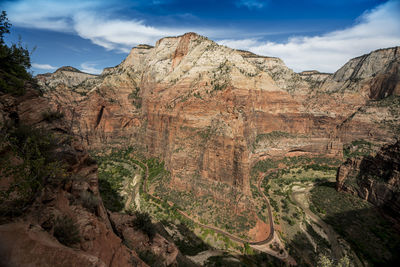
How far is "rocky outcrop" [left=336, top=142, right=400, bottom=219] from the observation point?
36188 millimetres

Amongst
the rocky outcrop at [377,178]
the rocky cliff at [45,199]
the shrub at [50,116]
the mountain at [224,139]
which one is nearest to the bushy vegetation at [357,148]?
the mountain at [224,139]

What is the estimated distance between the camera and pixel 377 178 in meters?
40.1

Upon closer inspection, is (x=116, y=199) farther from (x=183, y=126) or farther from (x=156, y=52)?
(x=156, y=52)

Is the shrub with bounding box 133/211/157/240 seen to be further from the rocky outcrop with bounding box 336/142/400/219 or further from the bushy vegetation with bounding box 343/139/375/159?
the bushy vegetation with bounding box 343/139/375/159

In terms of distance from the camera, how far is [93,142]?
60.0 meters

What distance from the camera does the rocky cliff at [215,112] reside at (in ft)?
127

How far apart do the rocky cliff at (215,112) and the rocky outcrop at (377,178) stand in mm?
20507

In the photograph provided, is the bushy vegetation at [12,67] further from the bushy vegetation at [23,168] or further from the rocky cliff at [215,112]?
the rocky cliff at [215,112]

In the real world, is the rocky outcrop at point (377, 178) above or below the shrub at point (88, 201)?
below

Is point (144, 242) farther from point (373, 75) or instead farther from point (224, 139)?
point (373, 75)

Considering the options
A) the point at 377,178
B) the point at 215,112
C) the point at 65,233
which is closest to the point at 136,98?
the point at 215,112

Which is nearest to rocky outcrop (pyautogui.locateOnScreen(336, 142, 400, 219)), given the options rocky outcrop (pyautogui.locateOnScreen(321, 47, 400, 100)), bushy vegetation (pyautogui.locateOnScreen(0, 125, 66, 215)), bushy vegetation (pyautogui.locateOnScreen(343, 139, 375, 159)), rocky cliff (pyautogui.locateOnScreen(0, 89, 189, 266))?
bushy vegetation (pyautogui.locateOnScreen(343, 139, 375, 159))

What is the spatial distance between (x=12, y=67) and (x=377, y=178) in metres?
62.1

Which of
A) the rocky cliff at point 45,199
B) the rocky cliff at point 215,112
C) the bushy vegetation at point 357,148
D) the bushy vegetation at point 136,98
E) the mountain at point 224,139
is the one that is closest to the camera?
the rocky cliff at point 45,199
